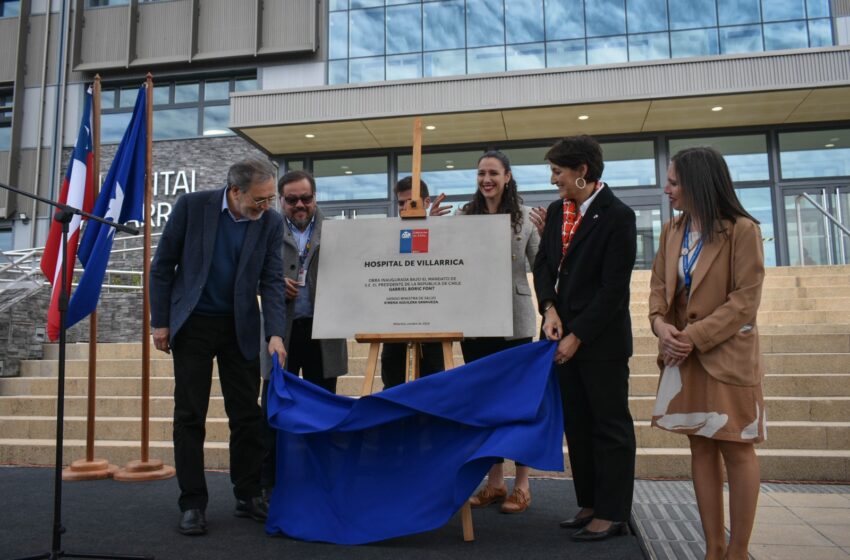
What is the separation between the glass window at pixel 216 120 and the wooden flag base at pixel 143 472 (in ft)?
44.7

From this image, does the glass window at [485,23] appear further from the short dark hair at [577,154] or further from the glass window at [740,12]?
the short dark hair at [577,154]

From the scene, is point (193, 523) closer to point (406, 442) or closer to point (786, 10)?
point (406, 442)

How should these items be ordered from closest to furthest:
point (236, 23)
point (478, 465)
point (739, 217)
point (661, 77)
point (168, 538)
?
point (739, 217) < point (478, 465) < point (168, 538) < point (661, 77) < point (236, 23)

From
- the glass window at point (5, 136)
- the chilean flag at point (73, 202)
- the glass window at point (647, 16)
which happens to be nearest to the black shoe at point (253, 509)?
the chilean flag at point (73, 202)

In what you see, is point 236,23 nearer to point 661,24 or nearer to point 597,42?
point 597,42

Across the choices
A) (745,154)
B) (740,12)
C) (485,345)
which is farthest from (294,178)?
(740,12)

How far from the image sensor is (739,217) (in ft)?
8.95

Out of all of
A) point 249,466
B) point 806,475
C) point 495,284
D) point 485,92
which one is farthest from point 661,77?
point 249,466

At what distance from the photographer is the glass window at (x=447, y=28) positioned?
53.0 ft

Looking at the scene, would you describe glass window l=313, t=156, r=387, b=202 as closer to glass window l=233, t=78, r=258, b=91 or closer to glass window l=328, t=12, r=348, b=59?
glass window l=328, t=12, r=348, b=59

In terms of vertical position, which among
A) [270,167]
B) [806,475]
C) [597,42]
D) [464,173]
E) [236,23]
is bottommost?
[806,475]

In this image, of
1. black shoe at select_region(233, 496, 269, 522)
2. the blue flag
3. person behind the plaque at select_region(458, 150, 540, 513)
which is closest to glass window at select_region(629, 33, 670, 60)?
the blue flag

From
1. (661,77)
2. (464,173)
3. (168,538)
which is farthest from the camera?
(464,173)

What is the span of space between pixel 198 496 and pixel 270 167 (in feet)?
5.62
